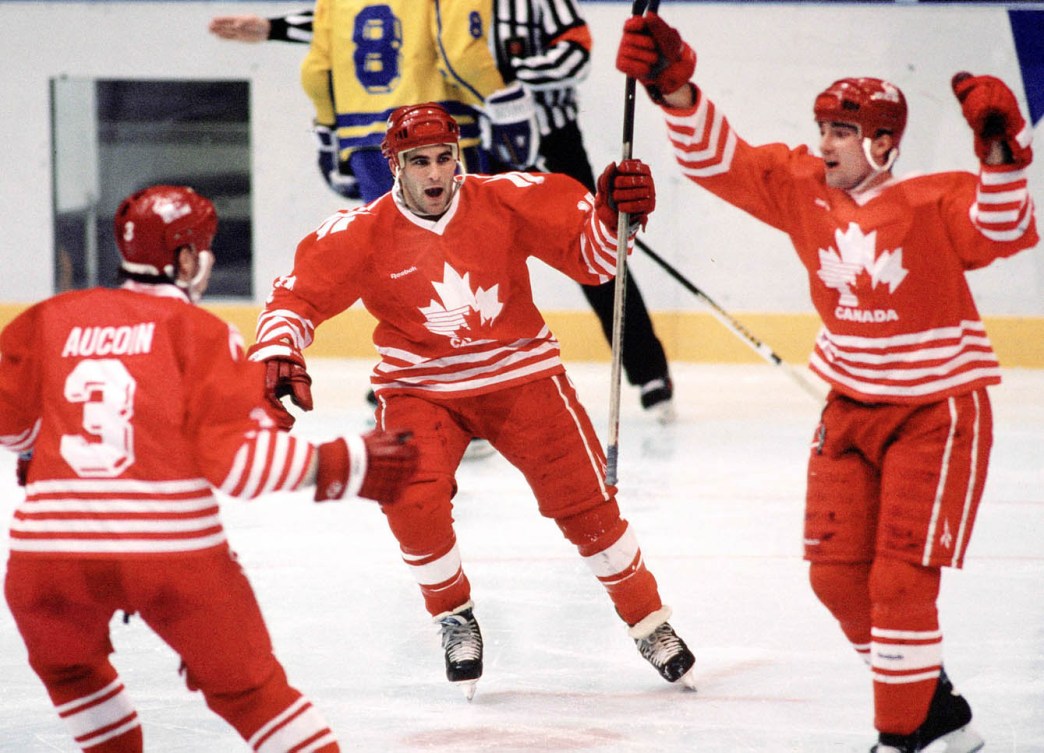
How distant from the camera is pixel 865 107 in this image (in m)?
2.57

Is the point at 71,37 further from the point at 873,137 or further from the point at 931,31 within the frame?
the point at 873,137

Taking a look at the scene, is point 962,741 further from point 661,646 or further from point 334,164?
point 334,164

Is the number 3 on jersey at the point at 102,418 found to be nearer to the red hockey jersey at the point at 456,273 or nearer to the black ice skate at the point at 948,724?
the red hockey jersey at the point at 456,273

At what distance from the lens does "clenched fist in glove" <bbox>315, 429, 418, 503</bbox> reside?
7.15 ft

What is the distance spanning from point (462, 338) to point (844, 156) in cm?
97

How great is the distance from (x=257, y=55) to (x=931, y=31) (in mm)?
3368

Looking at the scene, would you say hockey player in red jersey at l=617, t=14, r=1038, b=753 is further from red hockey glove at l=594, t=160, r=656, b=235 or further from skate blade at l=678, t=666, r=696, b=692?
skate blade at l=678, t=666, r=696, b=692

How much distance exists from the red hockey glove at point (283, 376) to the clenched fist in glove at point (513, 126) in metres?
2.57

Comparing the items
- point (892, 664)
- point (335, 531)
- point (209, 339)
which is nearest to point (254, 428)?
point (209, 339)

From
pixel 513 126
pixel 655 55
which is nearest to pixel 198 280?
pixel 655 55

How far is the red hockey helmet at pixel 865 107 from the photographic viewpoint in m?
2.57

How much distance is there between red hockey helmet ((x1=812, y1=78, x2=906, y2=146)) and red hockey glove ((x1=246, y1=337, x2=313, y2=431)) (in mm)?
1045

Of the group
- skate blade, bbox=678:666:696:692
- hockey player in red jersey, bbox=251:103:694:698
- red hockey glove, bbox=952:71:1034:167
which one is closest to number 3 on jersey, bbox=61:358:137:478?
hockey player in red jersey, bbox=251:103:694:698

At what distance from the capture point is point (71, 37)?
8.13 m
